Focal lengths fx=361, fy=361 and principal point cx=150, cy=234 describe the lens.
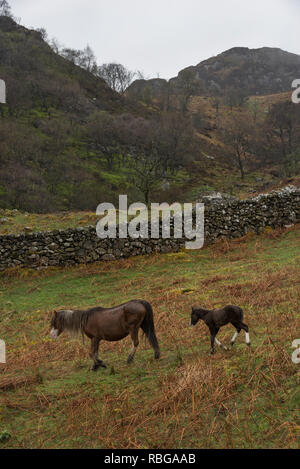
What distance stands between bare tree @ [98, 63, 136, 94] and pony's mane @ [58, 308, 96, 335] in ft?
361

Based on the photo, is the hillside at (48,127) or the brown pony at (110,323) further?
the hillside at (48,127)

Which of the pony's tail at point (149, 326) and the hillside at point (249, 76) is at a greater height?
the hillside at point (249, 76)

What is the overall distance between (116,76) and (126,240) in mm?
102242

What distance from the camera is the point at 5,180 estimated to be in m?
37.2

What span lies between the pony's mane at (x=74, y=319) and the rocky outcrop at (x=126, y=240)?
12.3 m

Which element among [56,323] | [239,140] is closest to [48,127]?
[239,140]

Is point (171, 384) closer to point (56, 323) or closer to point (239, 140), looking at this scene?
point (56, 323)

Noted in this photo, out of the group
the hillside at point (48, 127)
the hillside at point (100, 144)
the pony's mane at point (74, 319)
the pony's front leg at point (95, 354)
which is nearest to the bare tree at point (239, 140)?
the hillside at point (100, 144)

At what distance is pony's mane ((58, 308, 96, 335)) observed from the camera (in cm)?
635

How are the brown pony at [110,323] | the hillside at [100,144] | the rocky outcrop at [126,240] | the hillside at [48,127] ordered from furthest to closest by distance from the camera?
the hillside at [100,144] → the hillside at [48,127] → the rocky outcrop at [126,240] → the brown pony at [110,323]

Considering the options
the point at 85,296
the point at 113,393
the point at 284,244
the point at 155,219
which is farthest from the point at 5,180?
the point at 113,393

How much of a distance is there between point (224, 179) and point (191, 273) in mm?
51710

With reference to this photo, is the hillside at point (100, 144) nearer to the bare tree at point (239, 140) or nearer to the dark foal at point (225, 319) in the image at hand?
the bare tree at point (239, 140)

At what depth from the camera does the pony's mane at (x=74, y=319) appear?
6.35 metres
